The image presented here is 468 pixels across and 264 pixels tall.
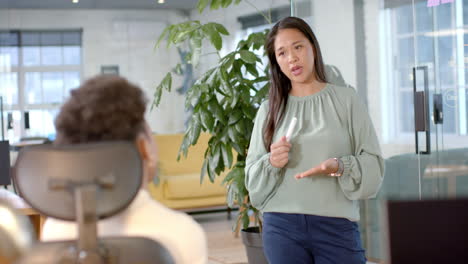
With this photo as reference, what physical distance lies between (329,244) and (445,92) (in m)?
2.19

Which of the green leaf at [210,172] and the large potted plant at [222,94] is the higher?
the large potted plant at [222,94]

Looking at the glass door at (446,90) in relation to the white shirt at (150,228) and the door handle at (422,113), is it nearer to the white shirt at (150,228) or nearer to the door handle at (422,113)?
the door handle at (422,113)

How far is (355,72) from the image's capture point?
14.5 feet

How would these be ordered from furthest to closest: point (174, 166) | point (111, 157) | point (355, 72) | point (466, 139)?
point (174, 166) → point (355, 72) → point (466, 139) → point (111, 157)

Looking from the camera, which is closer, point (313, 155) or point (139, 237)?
point (139, 237)

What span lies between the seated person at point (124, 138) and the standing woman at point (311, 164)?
80 centimetres

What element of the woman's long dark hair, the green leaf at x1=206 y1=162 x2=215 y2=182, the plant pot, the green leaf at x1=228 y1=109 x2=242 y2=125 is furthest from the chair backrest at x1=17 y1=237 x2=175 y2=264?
the plant pot

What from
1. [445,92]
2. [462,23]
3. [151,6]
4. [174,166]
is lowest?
[174,166]

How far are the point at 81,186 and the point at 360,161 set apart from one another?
1.15 m

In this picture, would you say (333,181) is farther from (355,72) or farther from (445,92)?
(355,72)

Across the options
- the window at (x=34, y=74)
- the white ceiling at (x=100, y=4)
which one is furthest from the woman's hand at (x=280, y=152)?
the white ceiling at (x=100, y=4)

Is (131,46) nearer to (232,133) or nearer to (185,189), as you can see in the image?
(185,189)

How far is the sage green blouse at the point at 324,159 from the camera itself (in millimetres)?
1948

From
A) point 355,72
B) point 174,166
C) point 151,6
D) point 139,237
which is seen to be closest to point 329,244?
point 139,237
